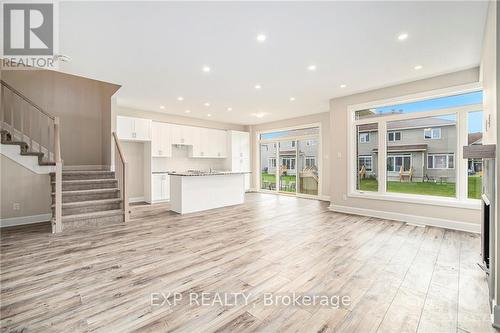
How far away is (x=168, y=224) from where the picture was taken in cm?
454

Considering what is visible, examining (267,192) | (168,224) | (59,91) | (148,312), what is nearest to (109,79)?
(59,91)

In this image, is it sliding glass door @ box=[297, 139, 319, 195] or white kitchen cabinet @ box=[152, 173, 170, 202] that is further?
sliding glass door @ box=[297, 139, 319, 195]

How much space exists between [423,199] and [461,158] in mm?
998

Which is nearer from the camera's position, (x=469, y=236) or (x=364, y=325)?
(x=364, y=325)

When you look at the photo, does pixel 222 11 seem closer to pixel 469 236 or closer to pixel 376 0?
pixel 376 0

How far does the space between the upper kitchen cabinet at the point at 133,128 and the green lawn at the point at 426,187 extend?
6.16 meters

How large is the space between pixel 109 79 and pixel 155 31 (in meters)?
2.34

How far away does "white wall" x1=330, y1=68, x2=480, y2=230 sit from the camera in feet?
13.6

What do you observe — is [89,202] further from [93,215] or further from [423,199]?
[423,199]

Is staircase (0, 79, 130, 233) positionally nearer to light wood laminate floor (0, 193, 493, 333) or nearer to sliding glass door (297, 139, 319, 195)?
light wood laminate floor (0, 193, 493, 333)

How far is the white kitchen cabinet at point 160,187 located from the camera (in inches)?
273

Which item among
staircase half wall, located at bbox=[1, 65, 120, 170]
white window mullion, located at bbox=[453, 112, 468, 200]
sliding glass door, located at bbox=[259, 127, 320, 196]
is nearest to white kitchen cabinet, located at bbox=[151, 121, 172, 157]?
staircase half wall, located at bbox=[1, 65, 120, 170]

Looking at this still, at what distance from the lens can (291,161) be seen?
8.69 metres

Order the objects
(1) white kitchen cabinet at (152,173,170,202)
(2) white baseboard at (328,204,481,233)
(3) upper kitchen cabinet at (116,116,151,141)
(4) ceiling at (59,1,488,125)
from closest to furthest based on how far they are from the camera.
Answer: (4) ceiling at (59,1,488,125), (2) white baseboard at (328,204,481,233), (3) upper kitchen cabinet at (116,116,151,141), (1) white kitchen cabinet at (152,173,170,202)
